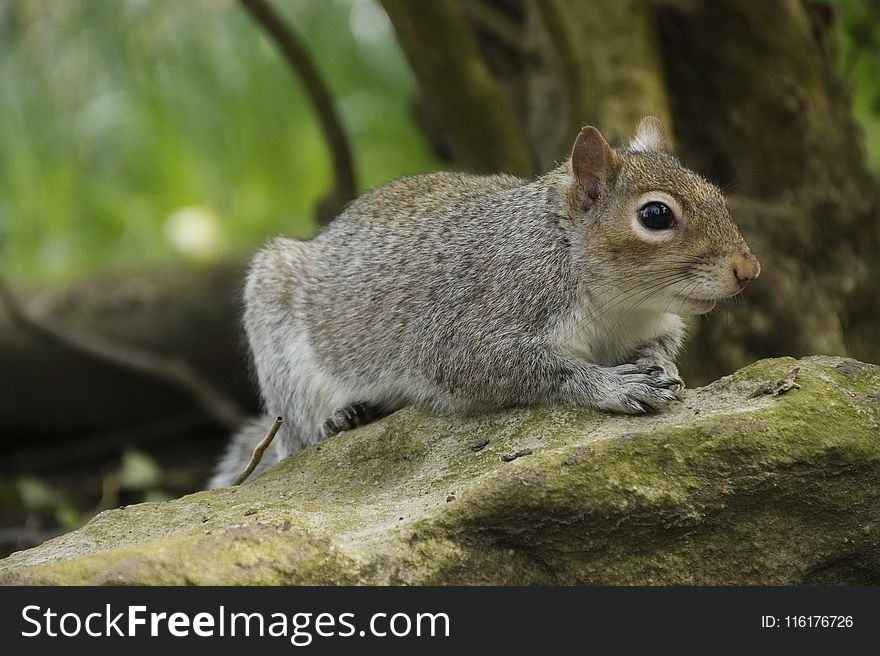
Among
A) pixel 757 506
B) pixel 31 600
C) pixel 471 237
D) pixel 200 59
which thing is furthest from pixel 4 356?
pixel 757 506

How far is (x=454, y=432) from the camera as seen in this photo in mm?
3596

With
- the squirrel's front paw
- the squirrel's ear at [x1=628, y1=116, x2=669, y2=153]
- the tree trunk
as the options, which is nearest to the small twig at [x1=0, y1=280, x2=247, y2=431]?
the tree trunk

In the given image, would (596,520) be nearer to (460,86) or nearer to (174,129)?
(460,86)

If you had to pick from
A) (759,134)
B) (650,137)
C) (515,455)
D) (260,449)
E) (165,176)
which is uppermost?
(165,176)

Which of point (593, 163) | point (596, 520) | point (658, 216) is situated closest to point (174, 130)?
point (593, 163)

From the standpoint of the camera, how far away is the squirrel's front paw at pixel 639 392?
10.8 ft

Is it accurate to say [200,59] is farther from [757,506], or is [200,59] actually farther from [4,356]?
[757,506]

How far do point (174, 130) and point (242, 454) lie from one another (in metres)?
3.35

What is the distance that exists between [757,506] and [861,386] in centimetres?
53

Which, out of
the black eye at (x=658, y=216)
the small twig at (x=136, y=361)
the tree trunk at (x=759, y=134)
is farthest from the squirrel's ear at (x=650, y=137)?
the small twig at (x=136, y=361)

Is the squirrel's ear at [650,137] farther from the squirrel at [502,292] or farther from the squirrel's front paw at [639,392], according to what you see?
the squirrel's front paw at [639,392]

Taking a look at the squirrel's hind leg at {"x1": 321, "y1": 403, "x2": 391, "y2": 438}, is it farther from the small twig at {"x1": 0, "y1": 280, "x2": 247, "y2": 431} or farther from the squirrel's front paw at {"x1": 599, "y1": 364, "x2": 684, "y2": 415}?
the small twig at {"x1": 0, "y1": 280, "x2": 247, "y2": 431}

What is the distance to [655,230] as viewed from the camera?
3451 millimetres

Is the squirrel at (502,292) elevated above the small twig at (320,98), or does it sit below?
below
